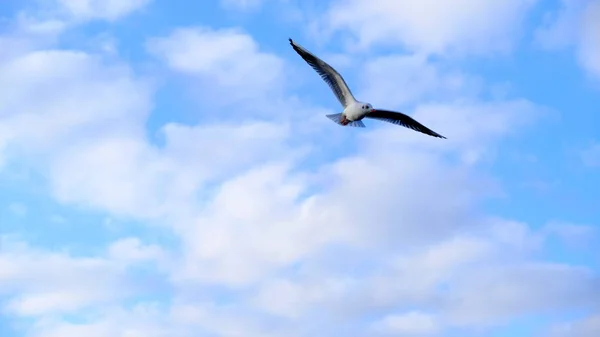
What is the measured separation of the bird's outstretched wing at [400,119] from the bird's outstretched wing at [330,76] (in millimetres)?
1856

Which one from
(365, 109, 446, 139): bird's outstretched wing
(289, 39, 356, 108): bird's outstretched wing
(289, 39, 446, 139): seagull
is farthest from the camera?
(365, 109, 446, 139): bird's outstretched wing

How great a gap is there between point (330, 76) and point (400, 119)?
599 cm

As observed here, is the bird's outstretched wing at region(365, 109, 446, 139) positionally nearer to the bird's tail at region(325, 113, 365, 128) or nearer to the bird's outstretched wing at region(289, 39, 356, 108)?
the bird's tail at region(325, 113, 365, 128)

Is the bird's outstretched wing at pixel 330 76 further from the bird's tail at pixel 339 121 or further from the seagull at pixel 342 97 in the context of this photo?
the bird's tail at pixel 339 121

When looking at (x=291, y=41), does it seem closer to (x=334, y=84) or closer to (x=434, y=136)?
(x=334, y=84)

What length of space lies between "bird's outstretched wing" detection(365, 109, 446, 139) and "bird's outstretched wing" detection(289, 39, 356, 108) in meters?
1.86

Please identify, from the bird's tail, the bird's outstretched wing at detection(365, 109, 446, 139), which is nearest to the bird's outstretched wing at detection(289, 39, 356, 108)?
the bird's tail

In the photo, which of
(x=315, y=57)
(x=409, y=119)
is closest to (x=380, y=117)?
(x=409, y=119)

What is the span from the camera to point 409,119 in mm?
69562

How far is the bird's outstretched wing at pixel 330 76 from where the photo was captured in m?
66.6

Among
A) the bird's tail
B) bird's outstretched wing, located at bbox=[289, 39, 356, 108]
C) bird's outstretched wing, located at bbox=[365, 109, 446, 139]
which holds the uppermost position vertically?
bird's outstretched wing, located at bbox=[289, 39, 356, 108]

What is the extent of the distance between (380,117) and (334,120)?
4.08 metres

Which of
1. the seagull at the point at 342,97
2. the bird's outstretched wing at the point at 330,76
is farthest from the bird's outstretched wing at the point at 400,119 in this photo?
the bird's outstretched wing at the point at 330,76

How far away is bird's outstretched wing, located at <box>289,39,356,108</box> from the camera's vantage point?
6656 cm
